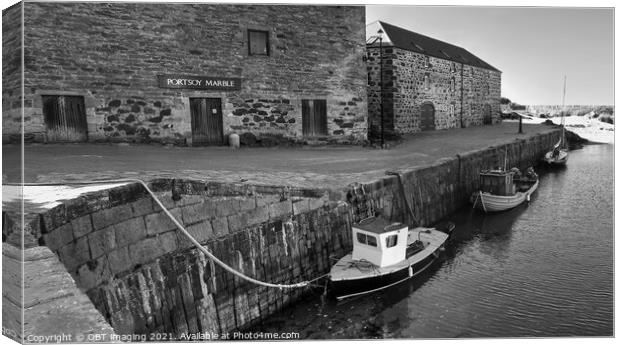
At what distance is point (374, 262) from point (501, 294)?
2106mm

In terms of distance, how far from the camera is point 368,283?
7797 mm

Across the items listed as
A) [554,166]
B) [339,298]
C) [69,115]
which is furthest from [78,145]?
[554,166]

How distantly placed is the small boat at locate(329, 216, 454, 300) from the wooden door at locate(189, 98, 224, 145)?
15.3 ft

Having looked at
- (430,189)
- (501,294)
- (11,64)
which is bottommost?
(501,294)

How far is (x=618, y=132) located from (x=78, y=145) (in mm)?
8411

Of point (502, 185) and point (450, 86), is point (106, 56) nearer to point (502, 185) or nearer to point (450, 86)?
point (502, 185)

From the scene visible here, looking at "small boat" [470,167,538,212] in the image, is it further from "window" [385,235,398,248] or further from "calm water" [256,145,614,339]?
"window" [385,235,398,248]

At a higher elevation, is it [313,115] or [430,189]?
[313,115]

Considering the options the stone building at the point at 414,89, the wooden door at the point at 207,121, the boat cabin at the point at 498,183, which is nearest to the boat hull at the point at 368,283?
the wooden door at the point at 207,121

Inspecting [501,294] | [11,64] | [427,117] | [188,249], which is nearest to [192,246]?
[188,249]

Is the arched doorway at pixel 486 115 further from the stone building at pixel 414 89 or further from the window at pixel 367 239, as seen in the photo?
the window at pixel 367 239

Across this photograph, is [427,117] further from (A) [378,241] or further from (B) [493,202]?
(A) [378,241]

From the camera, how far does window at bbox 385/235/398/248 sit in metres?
8.04

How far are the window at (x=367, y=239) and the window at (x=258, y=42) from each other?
571 centimetres
